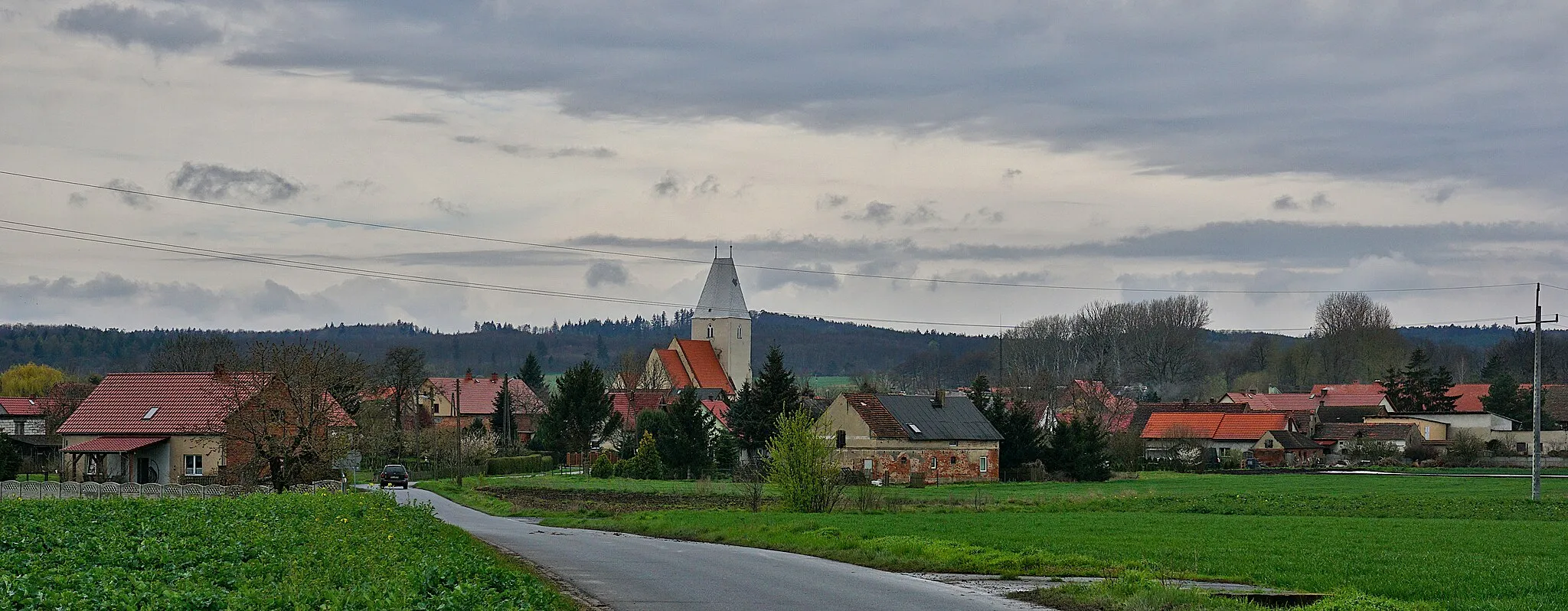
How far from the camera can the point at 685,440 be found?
80938 mm

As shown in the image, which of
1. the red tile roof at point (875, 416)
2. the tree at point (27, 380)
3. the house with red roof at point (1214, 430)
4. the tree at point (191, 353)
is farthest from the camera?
the tree at point (27, 380)

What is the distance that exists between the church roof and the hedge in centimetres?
6095

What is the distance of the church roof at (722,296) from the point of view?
154 metres

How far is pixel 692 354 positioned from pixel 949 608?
131 metres

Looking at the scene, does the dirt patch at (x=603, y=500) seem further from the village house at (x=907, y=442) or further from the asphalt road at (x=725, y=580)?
the asphalt road at (x=725, y=580)

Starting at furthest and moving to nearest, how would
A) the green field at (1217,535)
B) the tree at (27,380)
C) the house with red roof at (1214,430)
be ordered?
the tree at (27,380) → the house with red roof at (1214,430) → the green field at (1217,535)

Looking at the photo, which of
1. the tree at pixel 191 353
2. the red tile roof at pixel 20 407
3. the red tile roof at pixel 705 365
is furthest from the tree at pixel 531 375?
the red tile roof at pixel 20 407

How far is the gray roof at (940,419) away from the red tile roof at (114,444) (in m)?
36.8

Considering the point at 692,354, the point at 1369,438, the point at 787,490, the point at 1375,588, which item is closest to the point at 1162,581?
the point at 1375,588

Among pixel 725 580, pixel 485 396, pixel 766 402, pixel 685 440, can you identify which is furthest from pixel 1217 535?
pixel 485 396

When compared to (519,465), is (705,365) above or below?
above

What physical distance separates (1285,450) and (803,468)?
67.5 meters

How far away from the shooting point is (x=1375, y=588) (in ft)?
64.8

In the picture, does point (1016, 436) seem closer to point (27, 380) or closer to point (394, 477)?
point (394, 477)
